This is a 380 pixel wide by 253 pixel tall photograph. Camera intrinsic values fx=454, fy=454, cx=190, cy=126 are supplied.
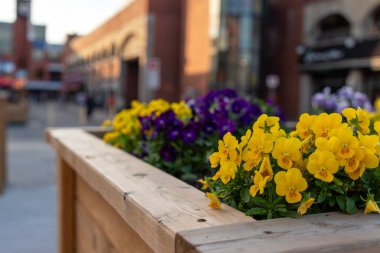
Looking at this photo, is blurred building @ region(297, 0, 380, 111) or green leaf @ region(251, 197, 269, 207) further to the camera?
blurred building @ region(297, 0, 380, 111)

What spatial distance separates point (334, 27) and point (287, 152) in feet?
82.6

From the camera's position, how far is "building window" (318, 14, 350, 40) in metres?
24.0

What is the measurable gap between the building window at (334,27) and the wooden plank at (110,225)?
23.2 metres

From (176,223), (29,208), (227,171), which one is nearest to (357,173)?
(227,171)

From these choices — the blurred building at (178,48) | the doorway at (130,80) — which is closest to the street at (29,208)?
the blurred building at (178,48)

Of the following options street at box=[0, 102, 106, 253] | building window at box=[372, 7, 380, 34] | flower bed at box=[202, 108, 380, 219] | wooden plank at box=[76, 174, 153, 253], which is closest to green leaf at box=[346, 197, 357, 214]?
flower bed at box=[202, 108, 380, 219]

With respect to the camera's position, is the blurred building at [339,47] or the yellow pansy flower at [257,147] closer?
the yellow pansy flower at [257,147]

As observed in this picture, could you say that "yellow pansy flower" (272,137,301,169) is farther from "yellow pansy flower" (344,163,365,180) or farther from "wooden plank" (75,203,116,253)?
"wooden plank" (75,203,116,253)

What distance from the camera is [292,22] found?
26422 millimetres

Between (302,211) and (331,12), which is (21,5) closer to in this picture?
(331,12)

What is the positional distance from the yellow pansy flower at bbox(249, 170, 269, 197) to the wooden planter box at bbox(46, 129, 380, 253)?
0.08 m

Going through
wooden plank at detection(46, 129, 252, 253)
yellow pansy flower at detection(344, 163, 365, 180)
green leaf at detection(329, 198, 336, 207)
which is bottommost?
wooden plank at detection(46, 129, 252, 253)

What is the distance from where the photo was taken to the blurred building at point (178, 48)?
27.3 m

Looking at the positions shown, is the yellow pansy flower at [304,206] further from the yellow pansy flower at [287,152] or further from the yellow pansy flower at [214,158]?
the yellow pansy flower at [214,158]
